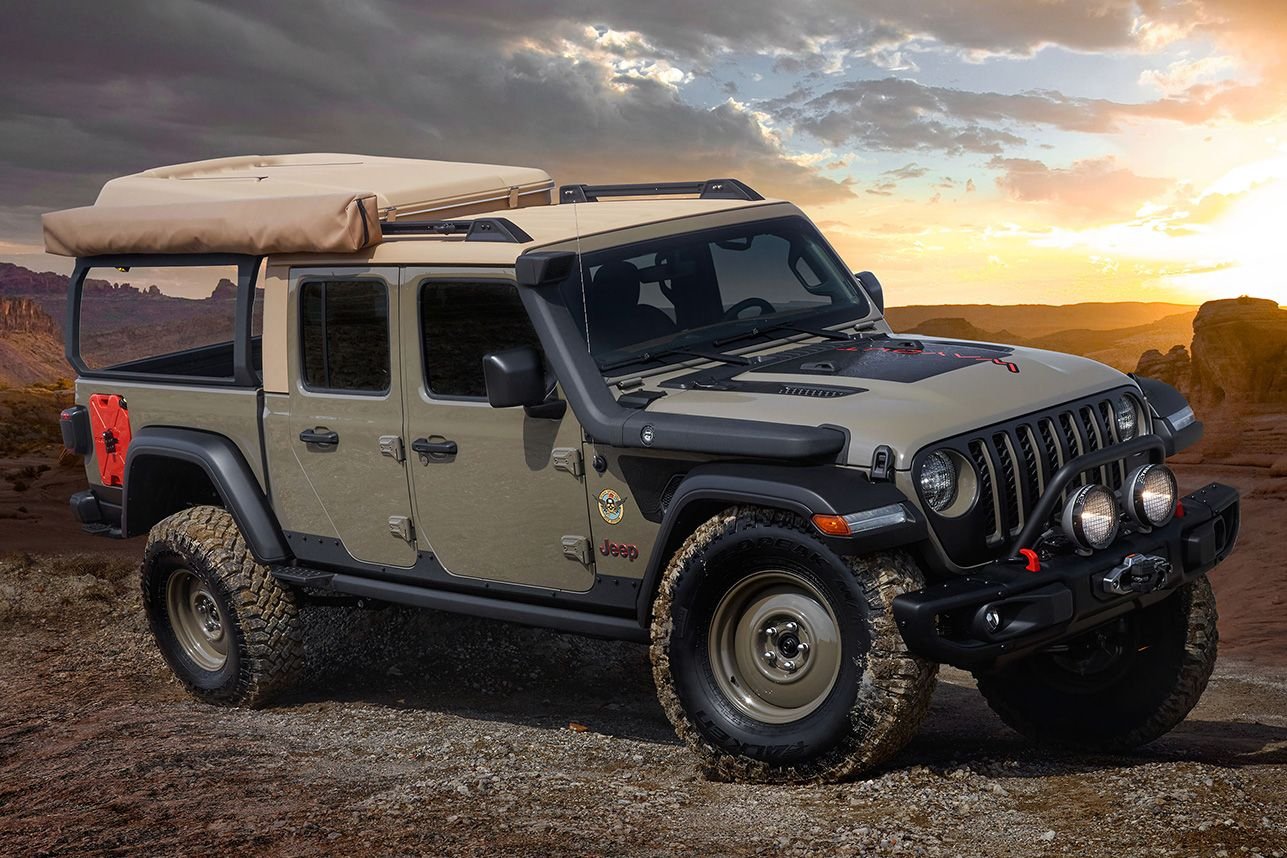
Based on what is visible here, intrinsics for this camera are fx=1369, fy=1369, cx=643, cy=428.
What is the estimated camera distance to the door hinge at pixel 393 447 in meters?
6.34

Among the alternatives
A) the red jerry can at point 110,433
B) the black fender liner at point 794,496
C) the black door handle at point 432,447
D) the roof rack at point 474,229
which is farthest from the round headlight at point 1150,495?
the red jerry can at point 110,433

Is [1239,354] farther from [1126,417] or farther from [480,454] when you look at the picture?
[480,454]

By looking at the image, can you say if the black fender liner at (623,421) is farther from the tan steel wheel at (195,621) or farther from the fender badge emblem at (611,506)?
the tan steel wheel at (195,621)

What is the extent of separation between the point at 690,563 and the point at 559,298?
4.22 feet

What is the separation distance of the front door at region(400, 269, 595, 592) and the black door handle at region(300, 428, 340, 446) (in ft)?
1.84

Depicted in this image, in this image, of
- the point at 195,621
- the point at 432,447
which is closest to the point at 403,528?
the point at 432,447

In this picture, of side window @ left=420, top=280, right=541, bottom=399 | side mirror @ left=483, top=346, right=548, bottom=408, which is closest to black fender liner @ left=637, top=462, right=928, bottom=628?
side mirror @ left=483, top=346, right=548, bottom=408

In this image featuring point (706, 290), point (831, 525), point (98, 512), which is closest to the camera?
point (831, 525)

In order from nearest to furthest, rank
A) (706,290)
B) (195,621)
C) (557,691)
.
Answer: (706,290), (195,621), (557,691)

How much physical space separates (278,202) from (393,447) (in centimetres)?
148

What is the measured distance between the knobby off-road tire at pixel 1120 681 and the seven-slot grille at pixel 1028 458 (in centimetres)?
84

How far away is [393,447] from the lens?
250 inches

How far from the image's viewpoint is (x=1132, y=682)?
609 cm

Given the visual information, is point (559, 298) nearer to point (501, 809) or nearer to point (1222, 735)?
point (501, 809)
